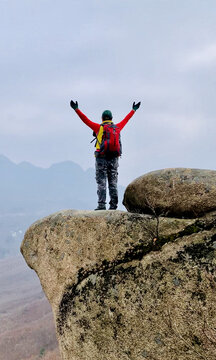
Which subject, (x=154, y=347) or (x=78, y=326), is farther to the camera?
(x=78, y=326)

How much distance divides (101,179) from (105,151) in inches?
46.4

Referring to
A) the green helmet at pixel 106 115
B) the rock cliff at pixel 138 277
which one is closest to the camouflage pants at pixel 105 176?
the rock cliff at pixel 138 277

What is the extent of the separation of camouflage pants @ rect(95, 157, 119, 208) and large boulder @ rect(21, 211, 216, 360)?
1583mm

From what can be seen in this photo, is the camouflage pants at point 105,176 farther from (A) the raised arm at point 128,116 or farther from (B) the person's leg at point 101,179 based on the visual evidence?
(A) the raised arm at point 128,116

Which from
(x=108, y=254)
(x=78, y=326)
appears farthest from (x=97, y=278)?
(x=78, y=326)

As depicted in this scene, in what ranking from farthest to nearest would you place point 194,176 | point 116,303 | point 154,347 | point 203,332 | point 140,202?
point 140,202, point 194,176, point 116,303, point 154,347, point 203,332

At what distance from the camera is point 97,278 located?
9180mm

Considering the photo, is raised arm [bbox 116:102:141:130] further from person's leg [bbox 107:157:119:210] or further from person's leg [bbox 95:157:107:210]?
person's leg [bbox 95:157:107:210]

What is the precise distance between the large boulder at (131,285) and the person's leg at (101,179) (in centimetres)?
136

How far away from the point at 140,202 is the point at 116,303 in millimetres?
3688

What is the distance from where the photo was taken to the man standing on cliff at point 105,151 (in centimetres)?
1151

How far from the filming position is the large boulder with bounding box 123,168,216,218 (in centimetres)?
931

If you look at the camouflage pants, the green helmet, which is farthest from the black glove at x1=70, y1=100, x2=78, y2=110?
the camouflage pants

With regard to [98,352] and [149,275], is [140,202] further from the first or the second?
A: [98,352]
